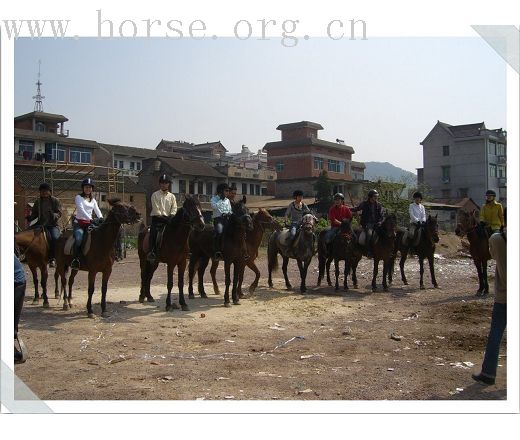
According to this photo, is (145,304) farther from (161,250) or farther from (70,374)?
(70,374)

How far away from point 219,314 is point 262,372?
3826mm

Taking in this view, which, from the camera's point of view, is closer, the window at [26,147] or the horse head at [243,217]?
the horse head at [243,217]

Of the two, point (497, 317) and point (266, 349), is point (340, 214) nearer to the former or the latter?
point (266, 349)

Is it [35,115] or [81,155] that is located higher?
[35,115]

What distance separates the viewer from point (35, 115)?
48094mm

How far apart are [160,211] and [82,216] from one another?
158 cm

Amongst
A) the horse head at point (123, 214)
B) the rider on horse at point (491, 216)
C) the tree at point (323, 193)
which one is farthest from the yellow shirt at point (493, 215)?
the tree at point (323, 193)

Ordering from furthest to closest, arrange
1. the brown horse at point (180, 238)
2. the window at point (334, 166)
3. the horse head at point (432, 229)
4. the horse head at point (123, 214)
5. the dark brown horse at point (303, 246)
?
the window at point (334, 166), the horse head at point (432, 229), the dark brown horse at point (303, 246), the brown horse at point (180, 238), the horse head at point (123, 214)

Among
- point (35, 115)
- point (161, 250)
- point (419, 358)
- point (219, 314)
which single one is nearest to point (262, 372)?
point (419, 358)

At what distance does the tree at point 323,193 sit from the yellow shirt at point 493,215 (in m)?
30.0

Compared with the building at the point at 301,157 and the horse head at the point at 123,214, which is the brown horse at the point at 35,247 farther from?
the building at the point at 301,157

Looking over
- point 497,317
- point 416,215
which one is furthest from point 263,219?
point 497,317

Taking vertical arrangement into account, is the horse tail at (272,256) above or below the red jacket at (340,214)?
below

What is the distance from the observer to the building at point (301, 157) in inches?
2007
